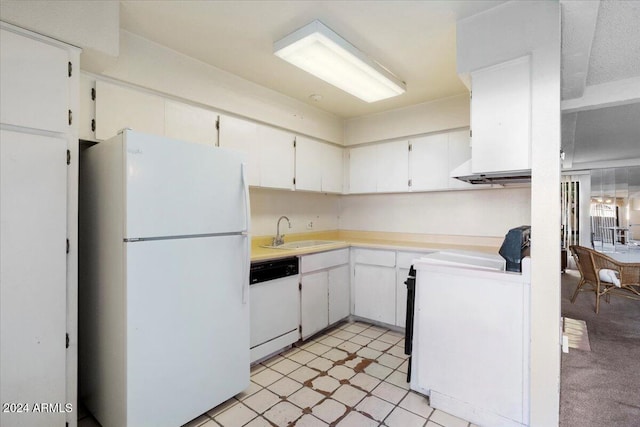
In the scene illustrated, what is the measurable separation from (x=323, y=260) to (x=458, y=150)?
181 centimetres

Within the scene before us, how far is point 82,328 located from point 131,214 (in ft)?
3.01

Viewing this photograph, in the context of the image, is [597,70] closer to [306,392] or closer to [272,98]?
[272,98]

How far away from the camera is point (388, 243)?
3346 millimetres

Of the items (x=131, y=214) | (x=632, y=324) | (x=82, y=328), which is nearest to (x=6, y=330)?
(x=82, y=328)

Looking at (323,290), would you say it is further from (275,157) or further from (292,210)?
(275,157)

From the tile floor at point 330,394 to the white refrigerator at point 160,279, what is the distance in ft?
0.58

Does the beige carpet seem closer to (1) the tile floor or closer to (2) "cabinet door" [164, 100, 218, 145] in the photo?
(1) the tile floor

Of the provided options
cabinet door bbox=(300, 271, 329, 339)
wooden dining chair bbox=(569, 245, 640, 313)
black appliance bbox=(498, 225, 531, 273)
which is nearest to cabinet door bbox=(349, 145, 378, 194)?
cabinet door bbox=(300, 271, 329, 339)

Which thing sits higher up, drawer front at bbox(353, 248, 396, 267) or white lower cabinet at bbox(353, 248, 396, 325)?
drawer front at bbox(353, 248, 396, 267)

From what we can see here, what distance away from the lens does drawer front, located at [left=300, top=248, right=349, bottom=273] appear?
2793mm

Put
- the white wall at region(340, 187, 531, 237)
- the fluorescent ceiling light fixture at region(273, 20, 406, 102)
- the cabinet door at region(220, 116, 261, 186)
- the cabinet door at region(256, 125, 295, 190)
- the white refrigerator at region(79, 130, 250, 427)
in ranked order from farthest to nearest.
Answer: the white wall at region(340, 187, 531, 237), the cabinet door at region(256, 125, 295, 190), the cabinet door at region(220, 116, 261, 186), the fluorescent ceiling light fixture at region(273, 20, 406, 102), the white refrigerator at region(79, 130, 250, 427)

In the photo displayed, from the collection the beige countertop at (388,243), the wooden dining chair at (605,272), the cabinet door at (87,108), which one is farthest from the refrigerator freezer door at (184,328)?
the wooden dining chair at (605,272)

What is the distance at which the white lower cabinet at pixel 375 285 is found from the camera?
3076 mm

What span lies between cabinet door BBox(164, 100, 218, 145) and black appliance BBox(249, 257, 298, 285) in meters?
1.10
